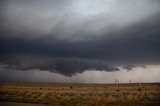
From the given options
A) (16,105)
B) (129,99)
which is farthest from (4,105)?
(129,99)

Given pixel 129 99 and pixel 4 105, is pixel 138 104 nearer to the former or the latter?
pixel 129 99

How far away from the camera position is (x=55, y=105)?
197 ft

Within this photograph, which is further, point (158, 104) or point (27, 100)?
point (27, 100)

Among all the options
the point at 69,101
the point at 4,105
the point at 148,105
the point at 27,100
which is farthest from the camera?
the point at 27,100

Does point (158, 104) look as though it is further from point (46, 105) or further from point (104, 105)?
point (46, 105)

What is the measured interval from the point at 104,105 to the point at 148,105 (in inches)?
340

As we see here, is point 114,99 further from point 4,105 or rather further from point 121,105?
point 4,105

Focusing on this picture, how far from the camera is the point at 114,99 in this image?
6244 centimetres

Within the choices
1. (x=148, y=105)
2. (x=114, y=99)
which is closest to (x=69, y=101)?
(x=114, y=99)

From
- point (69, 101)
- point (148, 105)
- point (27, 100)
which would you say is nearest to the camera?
point (148, 105)

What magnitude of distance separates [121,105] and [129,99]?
6932 mm

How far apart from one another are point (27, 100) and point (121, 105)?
26.2m

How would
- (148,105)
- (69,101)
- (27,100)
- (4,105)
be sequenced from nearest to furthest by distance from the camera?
(148,105)
(4,105)
(69,101)
(27,100)

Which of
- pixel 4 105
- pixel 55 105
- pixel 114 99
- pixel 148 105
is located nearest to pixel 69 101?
pixel 55 105
